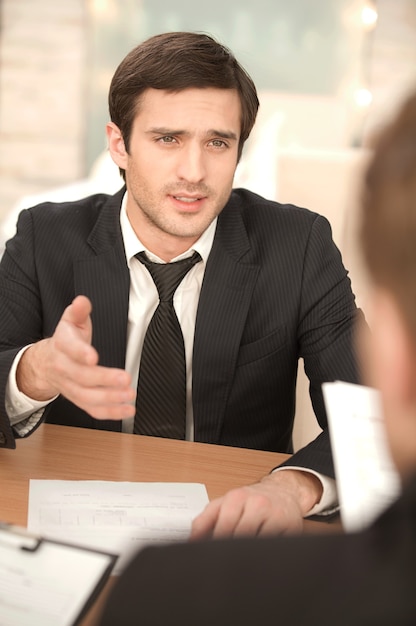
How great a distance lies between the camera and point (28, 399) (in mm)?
1282

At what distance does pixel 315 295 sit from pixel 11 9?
5495mm

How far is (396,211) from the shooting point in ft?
1.44

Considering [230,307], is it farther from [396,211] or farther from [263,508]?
[396,211]

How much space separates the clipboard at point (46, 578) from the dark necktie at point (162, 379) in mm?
658

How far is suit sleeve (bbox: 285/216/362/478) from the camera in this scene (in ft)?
4.95

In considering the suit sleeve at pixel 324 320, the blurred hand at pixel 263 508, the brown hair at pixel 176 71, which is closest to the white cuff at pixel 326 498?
the blurred hand at pixel 263 508

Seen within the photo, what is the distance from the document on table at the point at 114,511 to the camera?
3.25 ft

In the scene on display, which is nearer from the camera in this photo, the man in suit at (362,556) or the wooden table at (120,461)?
the man in suit at (362,556)

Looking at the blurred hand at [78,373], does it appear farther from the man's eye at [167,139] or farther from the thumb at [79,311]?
the man's eye at [167,139]

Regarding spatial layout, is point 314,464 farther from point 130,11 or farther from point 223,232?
point 130,11

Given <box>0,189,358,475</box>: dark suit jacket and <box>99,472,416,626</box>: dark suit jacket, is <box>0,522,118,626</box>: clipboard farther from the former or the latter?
<box>0,189,358,475</box>: dark suit jacket

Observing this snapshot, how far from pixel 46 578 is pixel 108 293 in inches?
32.0

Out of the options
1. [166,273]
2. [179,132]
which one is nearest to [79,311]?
[166,273]

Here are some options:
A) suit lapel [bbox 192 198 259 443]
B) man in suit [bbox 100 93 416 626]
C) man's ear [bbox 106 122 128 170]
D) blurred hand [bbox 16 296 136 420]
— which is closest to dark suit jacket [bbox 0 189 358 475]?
suit lapel [bbox 192 198 259 443]
